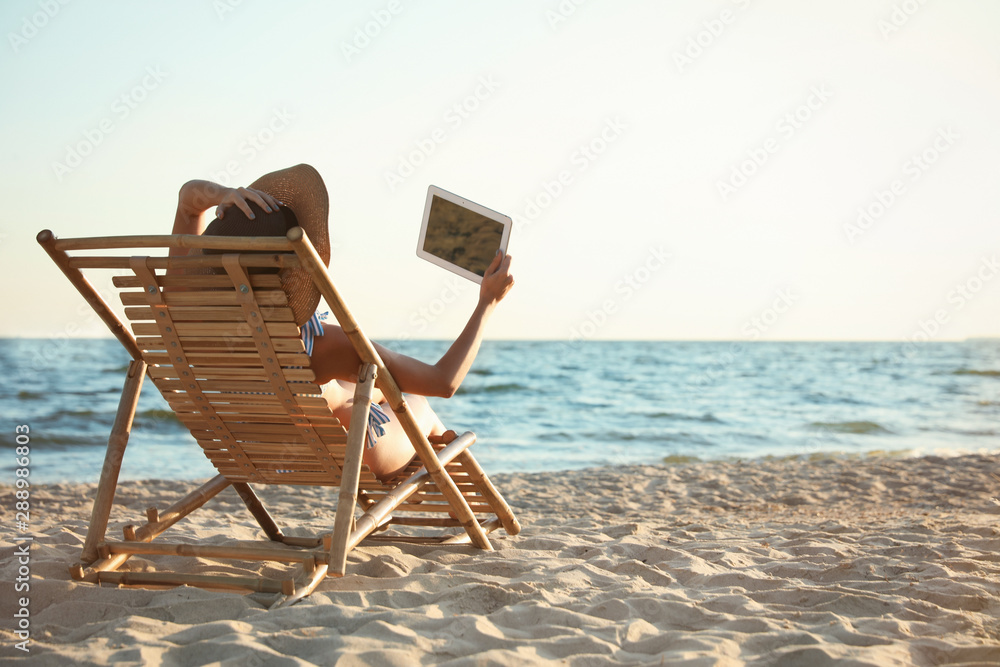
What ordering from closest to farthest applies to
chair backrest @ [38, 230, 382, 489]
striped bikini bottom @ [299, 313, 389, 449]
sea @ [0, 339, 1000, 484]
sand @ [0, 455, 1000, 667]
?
sand @ [0, 455, 1000, 667] < chair backrest @ [38, 230, 382, 489] < striped bikini bottom @ [299, 313, 389, 449] < sea @ [0, 339, 1000, 484]

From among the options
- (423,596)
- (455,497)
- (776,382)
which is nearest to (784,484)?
(455,497)

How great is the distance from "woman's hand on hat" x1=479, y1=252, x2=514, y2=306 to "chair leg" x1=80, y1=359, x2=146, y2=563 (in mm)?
1241

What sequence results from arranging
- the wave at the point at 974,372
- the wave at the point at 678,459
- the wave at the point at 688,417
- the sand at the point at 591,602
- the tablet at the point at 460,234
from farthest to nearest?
the wave at the point at 974,372, the wave at the point at 688,417, the wave at the point at 678,459, the tablet at the point at 460,234, the sand at the point at 591,602

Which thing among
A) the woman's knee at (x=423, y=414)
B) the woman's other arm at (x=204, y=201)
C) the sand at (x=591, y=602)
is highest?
the woman's other arm at (x=204, y=201)

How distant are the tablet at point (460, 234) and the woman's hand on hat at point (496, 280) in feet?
0.08

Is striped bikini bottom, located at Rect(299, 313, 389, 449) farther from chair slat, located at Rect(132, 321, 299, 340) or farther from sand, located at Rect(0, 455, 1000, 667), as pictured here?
sand, located at Rect(0, 455, 1000, 667)

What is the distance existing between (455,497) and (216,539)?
4.35ft

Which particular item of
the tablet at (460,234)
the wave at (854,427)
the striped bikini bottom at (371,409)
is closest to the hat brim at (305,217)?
the striped bikini bottom at (371,409)

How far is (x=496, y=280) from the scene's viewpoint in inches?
103

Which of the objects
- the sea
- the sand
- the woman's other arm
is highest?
the woman's other arm

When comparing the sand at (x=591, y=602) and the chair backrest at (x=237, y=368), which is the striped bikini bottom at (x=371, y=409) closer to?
the chair backrest at (x=237, y=368)

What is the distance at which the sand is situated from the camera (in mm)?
1896

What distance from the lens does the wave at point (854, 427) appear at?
9.98m

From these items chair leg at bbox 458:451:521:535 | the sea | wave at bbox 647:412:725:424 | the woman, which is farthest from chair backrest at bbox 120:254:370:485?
wave at bbox 647:412:725:424
